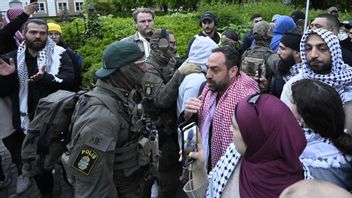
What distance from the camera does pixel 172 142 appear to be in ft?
12.9

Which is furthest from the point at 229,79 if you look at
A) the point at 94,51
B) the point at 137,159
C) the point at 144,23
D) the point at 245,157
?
the point at 94,51

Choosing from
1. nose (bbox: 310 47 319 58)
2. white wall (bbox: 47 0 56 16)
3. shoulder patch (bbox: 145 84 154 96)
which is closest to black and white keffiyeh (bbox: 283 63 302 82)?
nose (bbox: 310 47 319 58)

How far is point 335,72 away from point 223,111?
1004mm

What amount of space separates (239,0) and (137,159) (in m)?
21.3

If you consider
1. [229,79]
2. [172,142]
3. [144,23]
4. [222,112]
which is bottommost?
A: [172,142]

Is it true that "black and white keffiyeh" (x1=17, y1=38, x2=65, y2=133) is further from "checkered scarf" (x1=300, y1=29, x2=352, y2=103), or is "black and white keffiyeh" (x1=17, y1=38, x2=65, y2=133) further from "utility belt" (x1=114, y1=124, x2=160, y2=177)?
"checkered scarf" (x1=300, y1=29, x2=352, y2=103)

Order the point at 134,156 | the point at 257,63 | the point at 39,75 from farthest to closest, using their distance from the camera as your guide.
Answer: the point at 257,63
the point at 39,75
the point at 134,156

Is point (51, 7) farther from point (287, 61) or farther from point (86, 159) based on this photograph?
point (86, 159)

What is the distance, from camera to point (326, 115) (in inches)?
79.5

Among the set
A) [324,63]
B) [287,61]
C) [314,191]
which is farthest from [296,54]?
[314,191]

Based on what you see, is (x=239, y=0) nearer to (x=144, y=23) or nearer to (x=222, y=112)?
(x=144, y=23)

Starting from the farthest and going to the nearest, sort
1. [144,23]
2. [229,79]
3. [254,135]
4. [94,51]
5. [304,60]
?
[94,51]
[144,23]
[304,60]
[229,79]
[254,135]

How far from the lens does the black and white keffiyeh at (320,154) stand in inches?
78.7

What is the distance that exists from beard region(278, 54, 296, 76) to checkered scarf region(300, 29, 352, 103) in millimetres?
544
